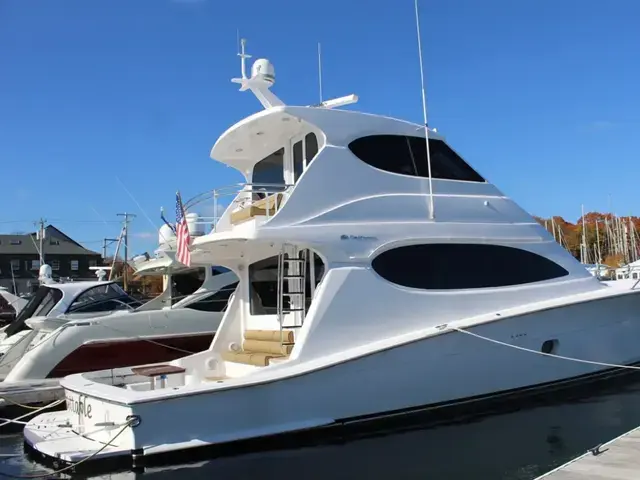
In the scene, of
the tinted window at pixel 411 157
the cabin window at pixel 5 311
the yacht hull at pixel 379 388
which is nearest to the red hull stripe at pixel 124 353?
the yacht hull at pixel 379 388

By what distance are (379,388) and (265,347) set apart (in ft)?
6.15

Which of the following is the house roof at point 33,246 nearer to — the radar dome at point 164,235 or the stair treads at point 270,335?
the radar dome at point 164,235

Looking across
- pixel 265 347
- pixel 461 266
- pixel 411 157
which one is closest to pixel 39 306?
pixel 265 347

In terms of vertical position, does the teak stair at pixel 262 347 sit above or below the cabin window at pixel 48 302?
below

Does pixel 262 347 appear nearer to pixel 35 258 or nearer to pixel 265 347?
pixel 265 347

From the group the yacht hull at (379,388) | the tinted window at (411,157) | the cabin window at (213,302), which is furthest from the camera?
the cabin window at (213,302)

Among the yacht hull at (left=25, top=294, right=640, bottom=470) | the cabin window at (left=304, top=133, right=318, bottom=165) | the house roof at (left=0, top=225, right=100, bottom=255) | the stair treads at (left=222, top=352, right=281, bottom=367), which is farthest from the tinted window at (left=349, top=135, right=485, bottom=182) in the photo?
the house roof at (left=0, top=225, right=100, bottom=255)

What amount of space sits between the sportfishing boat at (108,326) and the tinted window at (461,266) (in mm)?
6486

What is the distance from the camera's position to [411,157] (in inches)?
365

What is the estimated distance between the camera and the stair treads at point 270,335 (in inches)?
340

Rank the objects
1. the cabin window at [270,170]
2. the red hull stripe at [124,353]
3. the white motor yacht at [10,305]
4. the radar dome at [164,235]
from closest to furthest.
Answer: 1. the cabin window at [270,170]
2. the red hull stripe at [124,353]
3. the radar dome at [164,235]
4. the white motor yacht at [10,305]

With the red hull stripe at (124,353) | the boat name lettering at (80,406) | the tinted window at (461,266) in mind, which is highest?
the tinted window at (461,266)

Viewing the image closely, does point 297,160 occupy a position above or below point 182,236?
above

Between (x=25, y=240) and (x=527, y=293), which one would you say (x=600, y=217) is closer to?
(x=25, y=240)
